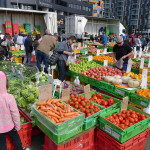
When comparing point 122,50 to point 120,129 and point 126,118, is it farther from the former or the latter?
point 120,129

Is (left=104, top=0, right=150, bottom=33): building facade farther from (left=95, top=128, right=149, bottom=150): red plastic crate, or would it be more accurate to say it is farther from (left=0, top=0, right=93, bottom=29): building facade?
(left=95, top=128, right=149, bottom=150): red plastic crate

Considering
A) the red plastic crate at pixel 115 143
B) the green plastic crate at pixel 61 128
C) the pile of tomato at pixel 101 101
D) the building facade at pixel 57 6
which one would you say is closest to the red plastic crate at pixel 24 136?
the green plastic crate at pixel 61 128

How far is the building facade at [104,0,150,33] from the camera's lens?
69.4m

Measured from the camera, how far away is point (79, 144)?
2500 mm

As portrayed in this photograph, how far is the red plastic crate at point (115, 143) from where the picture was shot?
2.31m

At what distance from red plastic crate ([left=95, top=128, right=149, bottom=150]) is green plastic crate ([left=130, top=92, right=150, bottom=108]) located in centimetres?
79

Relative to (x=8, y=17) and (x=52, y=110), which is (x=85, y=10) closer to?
(x=8, y=17)

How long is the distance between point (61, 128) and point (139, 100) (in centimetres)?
200

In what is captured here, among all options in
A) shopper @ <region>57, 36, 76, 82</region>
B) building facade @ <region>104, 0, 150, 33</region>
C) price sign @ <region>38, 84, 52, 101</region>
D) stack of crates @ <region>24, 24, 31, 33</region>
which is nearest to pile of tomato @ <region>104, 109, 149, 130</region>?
price sign @ <region>38, 84, 52, 101</region>

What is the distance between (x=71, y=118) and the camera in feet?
7.70

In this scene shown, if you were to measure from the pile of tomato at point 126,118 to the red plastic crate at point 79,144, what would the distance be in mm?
425

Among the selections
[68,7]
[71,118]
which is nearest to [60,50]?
[71,118]

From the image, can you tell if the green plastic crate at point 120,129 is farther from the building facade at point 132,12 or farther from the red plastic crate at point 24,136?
the building facade at point 132,12

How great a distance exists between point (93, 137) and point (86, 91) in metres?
1.03
